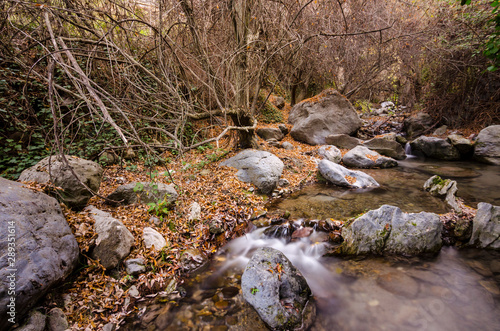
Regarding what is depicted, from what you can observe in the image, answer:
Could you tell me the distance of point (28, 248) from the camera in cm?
206

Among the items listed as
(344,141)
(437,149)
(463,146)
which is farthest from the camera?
(344,141)

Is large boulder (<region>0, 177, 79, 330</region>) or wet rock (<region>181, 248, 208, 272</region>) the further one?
wet rock (<region>181, 248, 208, 272</region>)

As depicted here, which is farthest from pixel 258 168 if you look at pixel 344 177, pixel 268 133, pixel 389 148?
pixel 389 148

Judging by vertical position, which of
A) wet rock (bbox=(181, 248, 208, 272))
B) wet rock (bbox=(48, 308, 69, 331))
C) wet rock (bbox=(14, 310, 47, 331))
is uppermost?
wet rock (bbox=(14, 310, 47, 331))

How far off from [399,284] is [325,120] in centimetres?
768

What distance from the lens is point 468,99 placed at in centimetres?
939

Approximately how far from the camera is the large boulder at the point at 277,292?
7.63 feet

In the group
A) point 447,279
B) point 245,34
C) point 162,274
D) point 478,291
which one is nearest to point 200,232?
point 162,274

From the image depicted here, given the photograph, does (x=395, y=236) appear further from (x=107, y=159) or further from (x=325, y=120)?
(x=325, y=120)

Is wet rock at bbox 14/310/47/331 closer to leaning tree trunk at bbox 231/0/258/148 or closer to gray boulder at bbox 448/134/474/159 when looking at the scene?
leaning tree trunk at bbox 231/0/258/148

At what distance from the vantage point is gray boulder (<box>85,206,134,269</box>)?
8.79 ft

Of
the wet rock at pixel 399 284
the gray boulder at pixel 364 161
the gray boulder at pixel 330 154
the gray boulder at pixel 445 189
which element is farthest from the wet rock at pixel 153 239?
the gray boulder at pixel 364 161

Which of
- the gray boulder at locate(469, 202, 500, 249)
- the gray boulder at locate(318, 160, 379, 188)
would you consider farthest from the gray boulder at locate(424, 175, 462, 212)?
the gray boulder at locate(318, 160, 379, 188)

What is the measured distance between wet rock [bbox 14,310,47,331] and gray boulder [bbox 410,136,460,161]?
11.5m
